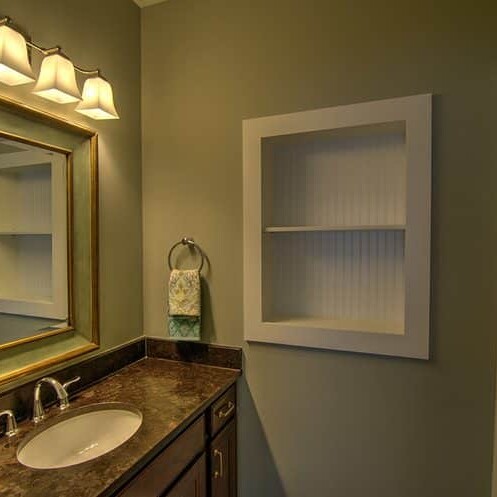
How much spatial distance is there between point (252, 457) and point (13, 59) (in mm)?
1853

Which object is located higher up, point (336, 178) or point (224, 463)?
point (336, 178)

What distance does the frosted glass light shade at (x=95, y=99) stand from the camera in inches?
55.3

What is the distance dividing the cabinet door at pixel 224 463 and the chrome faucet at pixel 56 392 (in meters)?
0.60

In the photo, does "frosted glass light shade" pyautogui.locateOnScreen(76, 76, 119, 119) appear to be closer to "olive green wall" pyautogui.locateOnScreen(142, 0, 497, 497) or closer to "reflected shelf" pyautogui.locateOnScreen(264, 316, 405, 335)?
"olive green wall" pyautogui.locateOnScreen(142, 0, 497, 497)

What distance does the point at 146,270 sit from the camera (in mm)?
1895

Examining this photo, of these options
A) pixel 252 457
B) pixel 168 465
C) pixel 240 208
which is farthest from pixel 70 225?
pixel 252 457

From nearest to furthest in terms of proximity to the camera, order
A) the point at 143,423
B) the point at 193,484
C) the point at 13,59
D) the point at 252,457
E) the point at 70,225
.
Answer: the point at 13,59
the point at 143,423
the point at 193,484
the point at 70,225
the point at 252,457

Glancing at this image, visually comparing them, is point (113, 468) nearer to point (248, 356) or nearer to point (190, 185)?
point (248, 356)

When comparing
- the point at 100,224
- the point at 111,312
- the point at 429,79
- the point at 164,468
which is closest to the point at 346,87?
the point at 429,79

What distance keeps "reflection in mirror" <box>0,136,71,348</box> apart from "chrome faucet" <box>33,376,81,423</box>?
6.8 inches

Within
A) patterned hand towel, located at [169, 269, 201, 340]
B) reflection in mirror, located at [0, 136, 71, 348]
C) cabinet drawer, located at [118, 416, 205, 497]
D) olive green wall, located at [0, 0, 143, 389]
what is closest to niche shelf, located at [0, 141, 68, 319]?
reflection in mirror, located at [0, 136, 71, 348]

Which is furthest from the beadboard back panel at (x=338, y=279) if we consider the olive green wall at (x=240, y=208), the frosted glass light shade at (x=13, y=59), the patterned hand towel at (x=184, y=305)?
the frosted glass light shade at (x=13, y=59)

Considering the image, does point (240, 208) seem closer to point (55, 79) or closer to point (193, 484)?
point (55, 79)

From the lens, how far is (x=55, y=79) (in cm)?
125
